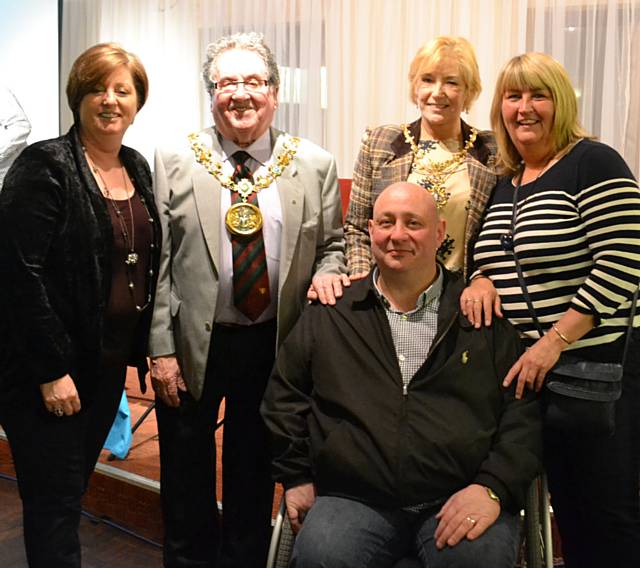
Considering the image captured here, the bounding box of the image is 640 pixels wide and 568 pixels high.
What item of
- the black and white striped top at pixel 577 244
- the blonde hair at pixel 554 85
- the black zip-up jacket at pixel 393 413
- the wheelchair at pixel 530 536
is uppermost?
the blonde hair at pixel 554 85

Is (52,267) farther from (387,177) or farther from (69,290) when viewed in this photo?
(387,177)

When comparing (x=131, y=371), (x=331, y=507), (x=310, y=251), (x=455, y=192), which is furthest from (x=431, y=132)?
(x=131, y=371)

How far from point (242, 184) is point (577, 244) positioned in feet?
2.94

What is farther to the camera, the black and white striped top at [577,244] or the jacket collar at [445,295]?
the jacket collar at [445,295]

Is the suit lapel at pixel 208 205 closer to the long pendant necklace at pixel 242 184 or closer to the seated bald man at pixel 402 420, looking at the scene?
the long pendant necklace at pixel 242 184

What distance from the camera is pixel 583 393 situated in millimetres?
1641

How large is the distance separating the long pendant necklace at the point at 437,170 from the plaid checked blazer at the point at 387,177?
2 centimetres

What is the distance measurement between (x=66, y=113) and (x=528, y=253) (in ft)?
14.7

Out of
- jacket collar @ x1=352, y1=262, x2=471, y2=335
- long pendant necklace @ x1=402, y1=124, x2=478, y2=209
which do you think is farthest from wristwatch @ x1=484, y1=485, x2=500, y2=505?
long pendant necklace @ x1=402, y1=124, x2=478, y2=209

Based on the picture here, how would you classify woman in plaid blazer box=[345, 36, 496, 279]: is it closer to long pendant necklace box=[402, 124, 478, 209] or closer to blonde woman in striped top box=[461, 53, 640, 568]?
long pendant necklace box=[402, 124, 478, 209]

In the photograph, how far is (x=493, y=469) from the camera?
1.63 metres

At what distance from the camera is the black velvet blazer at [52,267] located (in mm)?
1725

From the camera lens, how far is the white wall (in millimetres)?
4777

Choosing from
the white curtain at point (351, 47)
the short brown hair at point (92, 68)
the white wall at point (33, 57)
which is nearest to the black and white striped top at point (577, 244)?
the short brown hair at point (92, 68)
